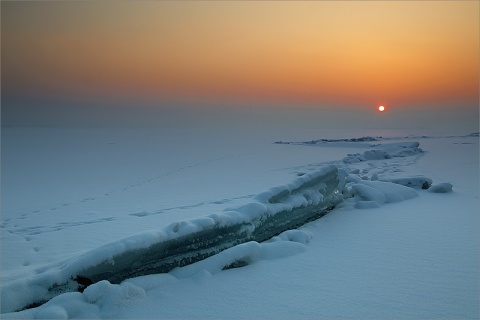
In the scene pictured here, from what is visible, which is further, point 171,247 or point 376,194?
point 376,194

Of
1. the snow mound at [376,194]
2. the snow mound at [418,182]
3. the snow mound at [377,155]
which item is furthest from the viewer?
the snow mound at [377,155]

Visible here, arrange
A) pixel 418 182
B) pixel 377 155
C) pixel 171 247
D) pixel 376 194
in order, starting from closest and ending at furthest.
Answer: pixel 171 247
pixel 376 194
pixel 418 182
pixel 377 155

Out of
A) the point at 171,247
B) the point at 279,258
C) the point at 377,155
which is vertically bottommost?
the point at 279,258

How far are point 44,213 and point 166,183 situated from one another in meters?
2.74

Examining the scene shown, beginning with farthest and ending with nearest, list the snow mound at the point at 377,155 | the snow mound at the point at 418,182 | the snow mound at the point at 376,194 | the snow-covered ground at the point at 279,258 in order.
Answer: the snow mound at the point at 377,155 < the snow mound at the point at 418,182 < the snow mound at the point at 376,194 < the snow-covered ground at the point at 279,258

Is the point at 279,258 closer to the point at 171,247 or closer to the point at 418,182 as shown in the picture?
the point at 171,247

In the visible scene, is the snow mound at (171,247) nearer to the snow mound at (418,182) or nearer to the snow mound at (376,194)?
the snow mound at (376,194)

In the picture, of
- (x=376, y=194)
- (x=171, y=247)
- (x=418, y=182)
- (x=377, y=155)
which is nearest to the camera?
(x=171, y=247)

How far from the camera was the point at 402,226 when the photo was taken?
3354 millimetres

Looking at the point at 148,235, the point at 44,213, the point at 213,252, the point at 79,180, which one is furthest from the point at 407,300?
the point at 79,180

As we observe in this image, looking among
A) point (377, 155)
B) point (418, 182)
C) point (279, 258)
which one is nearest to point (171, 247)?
point (279, 258)

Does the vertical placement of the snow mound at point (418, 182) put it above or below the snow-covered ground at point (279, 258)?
above

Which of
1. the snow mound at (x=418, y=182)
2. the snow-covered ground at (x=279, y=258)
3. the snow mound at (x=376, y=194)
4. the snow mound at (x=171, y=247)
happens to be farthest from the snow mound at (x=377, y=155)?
the snow mound at (x=171, y=247)

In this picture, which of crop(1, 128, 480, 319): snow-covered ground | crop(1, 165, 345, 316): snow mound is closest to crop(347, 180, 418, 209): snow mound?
crop(1, 128, 480, 319): snow-covered ground
